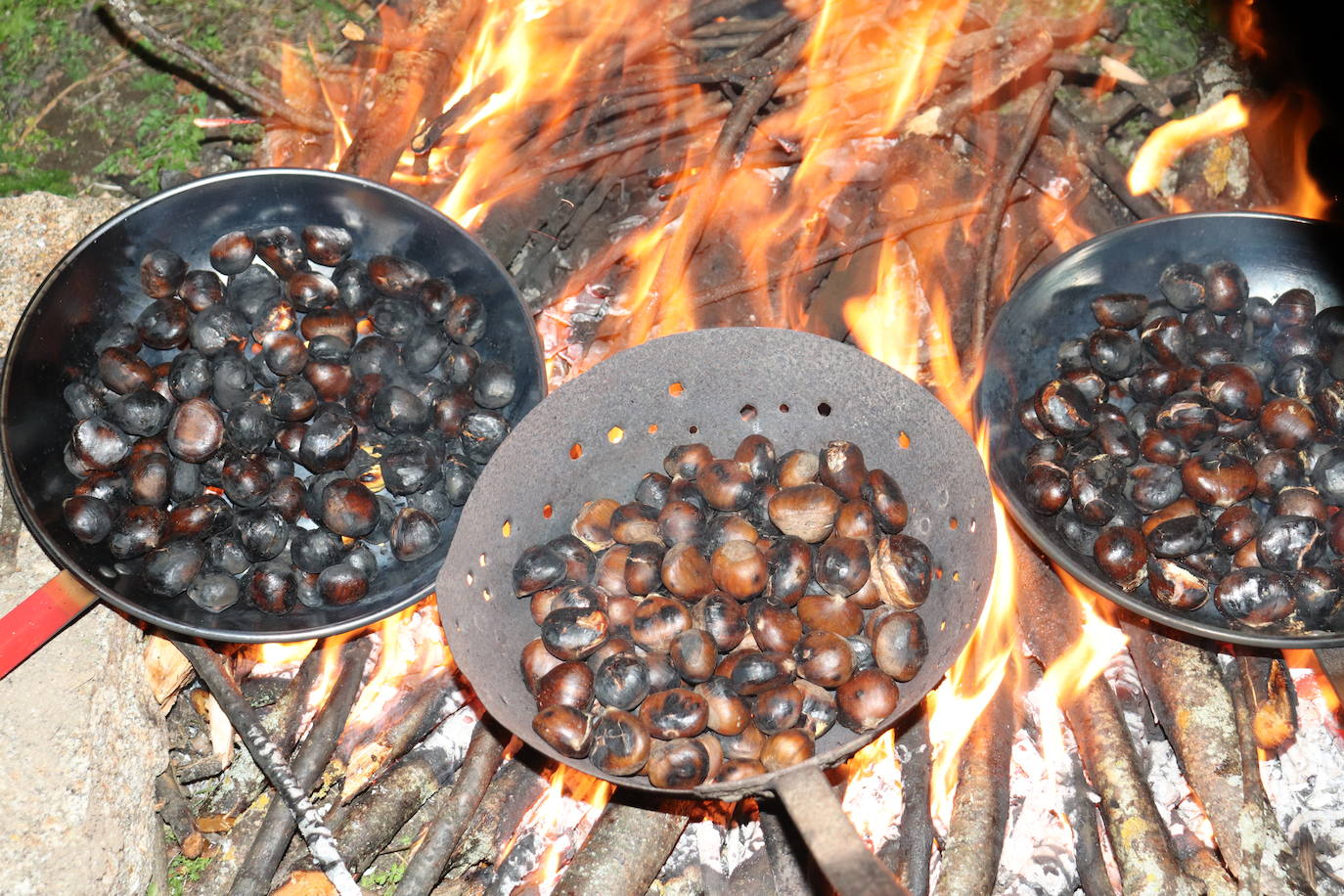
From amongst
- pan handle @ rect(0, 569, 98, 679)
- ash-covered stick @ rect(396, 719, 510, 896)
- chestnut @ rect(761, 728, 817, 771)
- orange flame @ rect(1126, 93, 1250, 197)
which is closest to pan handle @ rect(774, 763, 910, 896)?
chestnut @ rect(761, 728, 817, 771)

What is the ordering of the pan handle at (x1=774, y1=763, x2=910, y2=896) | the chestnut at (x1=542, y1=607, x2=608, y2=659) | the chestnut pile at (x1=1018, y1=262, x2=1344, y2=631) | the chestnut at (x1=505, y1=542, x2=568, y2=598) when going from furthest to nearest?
the chestnut pile at (x1=1018, y1=262, x2=1344, y2=631)
the chestnut at (x1=505, y1=542, x2=568, y2=598)
the chestnut at (x1=542, y1=607, x2=608, y2=659)
the pan handle at (x1=774, y1=763, x2=910, y2=896)

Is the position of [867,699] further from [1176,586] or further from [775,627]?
[1176,586]

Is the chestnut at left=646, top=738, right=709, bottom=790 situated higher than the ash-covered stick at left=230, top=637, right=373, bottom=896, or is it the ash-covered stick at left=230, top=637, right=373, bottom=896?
the chestnut at left=646, top=738, right=709, bottom=790

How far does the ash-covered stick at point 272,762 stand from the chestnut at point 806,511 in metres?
1.36

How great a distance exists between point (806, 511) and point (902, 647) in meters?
Answer: 0.38

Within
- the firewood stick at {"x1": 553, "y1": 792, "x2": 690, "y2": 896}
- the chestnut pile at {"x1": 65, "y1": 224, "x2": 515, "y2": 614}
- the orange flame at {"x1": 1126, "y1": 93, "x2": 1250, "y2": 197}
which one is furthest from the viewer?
the orange flame at {"x1": 1126, "y1": 93, "x2": 1250, "y2": 197}

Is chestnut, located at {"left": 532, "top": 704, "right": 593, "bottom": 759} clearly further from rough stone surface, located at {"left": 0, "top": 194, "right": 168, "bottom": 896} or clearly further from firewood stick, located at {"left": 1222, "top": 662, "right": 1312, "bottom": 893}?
firewood stick, located at {"left": 1222, "top": 662, "right": 1312, "bottom": 893}

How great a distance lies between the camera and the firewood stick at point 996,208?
10.4 ft

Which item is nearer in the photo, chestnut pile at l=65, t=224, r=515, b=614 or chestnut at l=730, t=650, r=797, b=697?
chestnut at l=730, t=650, r=797, b=697

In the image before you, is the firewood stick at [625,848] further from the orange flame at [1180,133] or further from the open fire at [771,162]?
the orange flame at [1180,133]

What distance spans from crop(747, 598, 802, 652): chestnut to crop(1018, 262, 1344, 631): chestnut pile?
32.0 inches

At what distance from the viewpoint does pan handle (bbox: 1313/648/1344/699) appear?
2.66 metres

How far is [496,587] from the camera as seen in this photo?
7.52ft

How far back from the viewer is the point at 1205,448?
2.73 metres
